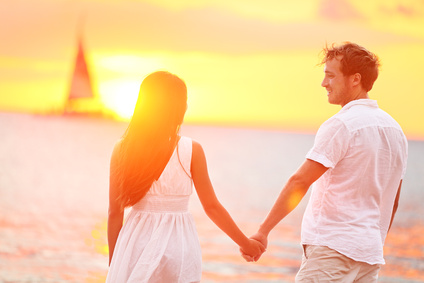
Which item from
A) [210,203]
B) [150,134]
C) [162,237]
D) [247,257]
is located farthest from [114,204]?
[247,257]

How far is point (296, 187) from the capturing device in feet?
11.7

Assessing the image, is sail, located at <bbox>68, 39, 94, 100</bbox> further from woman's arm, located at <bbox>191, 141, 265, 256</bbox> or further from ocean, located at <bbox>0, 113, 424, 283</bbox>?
woman's arm, located at <bbox>191, 141, 265, 256</bbox>

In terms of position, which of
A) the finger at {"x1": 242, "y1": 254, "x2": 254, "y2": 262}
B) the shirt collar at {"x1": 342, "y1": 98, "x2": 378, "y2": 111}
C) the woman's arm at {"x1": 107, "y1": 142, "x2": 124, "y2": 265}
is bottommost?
the finger at {"x1": 242, "y1": 254, "x2": 254, "y2": 262}

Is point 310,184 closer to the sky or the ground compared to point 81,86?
closer to the sky

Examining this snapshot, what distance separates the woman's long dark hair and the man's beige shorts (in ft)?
3.08

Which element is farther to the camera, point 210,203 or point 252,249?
point 252,249

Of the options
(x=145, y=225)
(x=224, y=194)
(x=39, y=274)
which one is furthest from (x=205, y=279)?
(x=224, y=194)

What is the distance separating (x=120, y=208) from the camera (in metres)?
3.58

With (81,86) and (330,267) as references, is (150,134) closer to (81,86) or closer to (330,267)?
(330,267)

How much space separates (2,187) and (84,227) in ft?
47.8

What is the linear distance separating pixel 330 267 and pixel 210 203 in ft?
2.67

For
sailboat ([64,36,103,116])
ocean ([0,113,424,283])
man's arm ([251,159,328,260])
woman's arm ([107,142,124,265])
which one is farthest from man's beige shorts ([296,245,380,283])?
sailboat ([64,36,103,116])

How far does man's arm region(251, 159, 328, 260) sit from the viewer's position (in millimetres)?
3461

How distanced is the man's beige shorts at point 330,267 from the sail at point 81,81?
92428mm
